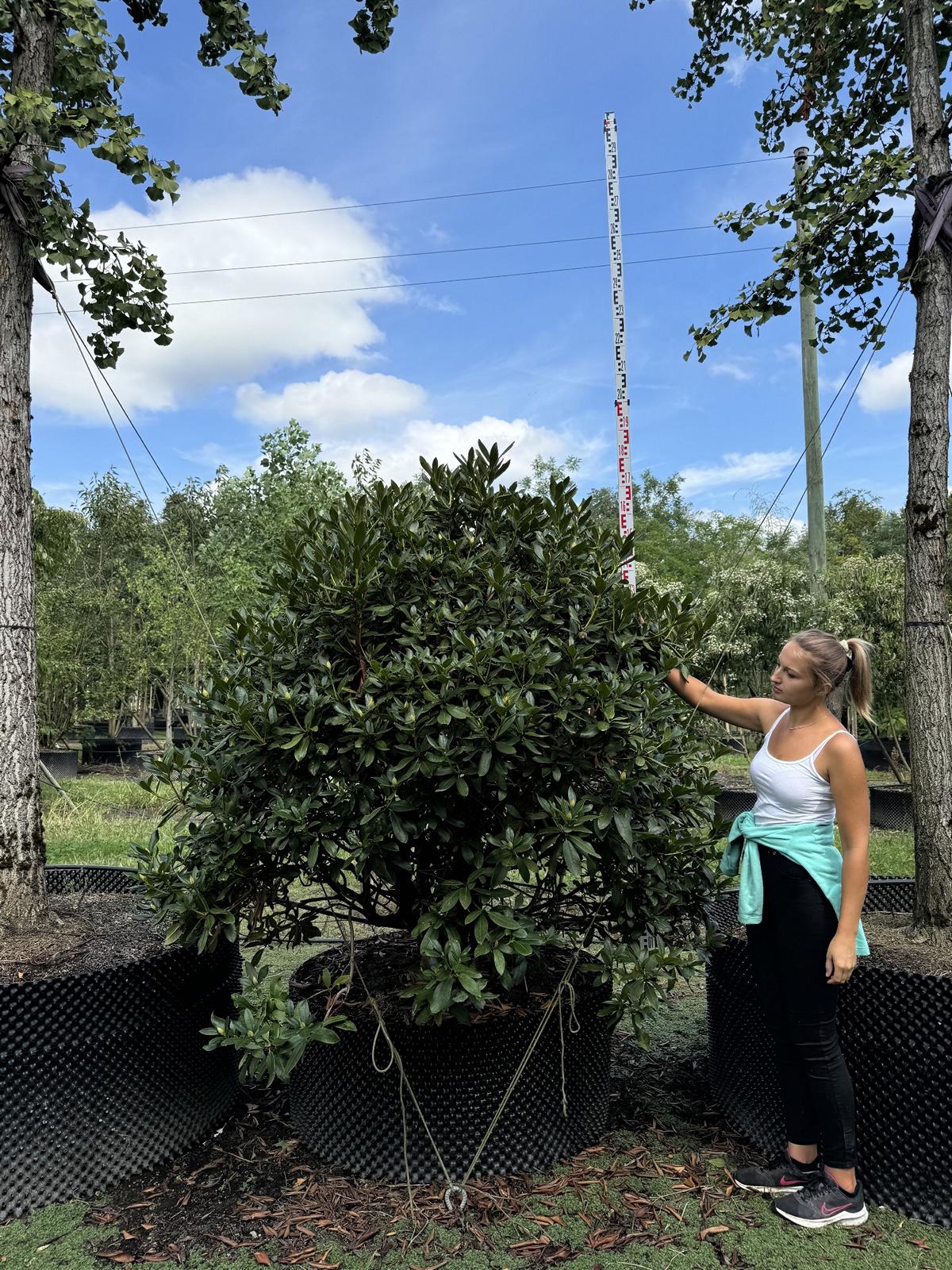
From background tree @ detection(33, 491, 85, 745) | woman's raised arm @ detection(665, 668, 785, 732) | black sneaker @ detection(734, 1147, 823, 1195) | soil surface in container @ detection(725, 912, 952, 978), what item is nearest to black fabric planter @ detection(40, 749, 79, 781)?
background tree @ detection(33, 491, 85, 745)

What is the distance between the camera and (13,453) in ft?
12.4

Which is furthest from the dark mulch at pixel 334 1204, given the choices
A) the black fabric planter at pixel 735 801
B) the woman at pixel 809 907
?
the black fabric planter at pixel 735 801

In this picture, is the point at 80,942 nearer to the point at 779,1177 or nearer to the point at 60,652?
the point at 779,1177

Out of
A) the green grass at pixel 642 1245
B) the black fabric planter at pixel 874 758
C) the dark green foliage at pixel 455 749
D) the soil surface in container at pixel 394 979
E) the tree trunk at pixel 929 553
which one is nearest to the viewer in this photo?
the green grass at pixel 642 1245

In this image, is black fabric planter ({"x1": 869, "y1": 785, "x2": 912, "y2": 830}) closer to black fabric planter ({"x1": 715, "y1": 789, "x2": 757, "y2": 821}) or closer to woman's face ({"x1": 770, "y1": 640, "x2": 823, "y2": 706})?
black fabric planter ({"x1": 715, "y1": 789, "x2": 757, "y2": 821})

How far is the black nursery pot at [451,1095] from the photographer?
2.81m

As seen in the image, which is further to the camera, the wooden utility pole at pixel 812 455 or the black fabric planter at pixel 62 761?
the black fabric planter at pixel 62 761

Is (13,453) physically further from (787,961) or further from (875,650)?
(875,650)

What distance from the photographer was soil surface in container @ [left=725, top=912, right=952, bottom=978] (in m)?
3.10

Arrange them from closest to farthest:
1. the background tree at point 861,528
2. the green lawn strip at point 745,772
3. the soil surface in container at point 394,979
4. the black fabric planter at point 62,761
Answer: the soil surface in container at point 394,979, the green lawn strip at point 745,772, the black fabric planter at point 62,761, the background tree at point 861,528

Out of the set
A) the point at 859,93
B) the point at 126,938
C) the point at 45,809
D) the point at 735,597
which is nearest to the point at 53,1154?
the point at 126,938

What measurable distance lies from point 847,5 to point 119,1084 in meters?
5.35

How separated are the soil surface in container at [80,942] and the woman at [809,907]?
6.88ft

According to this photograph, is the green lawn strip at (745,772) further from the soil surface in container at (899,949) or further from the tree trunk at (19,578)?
the tree trunk at (19,578)
